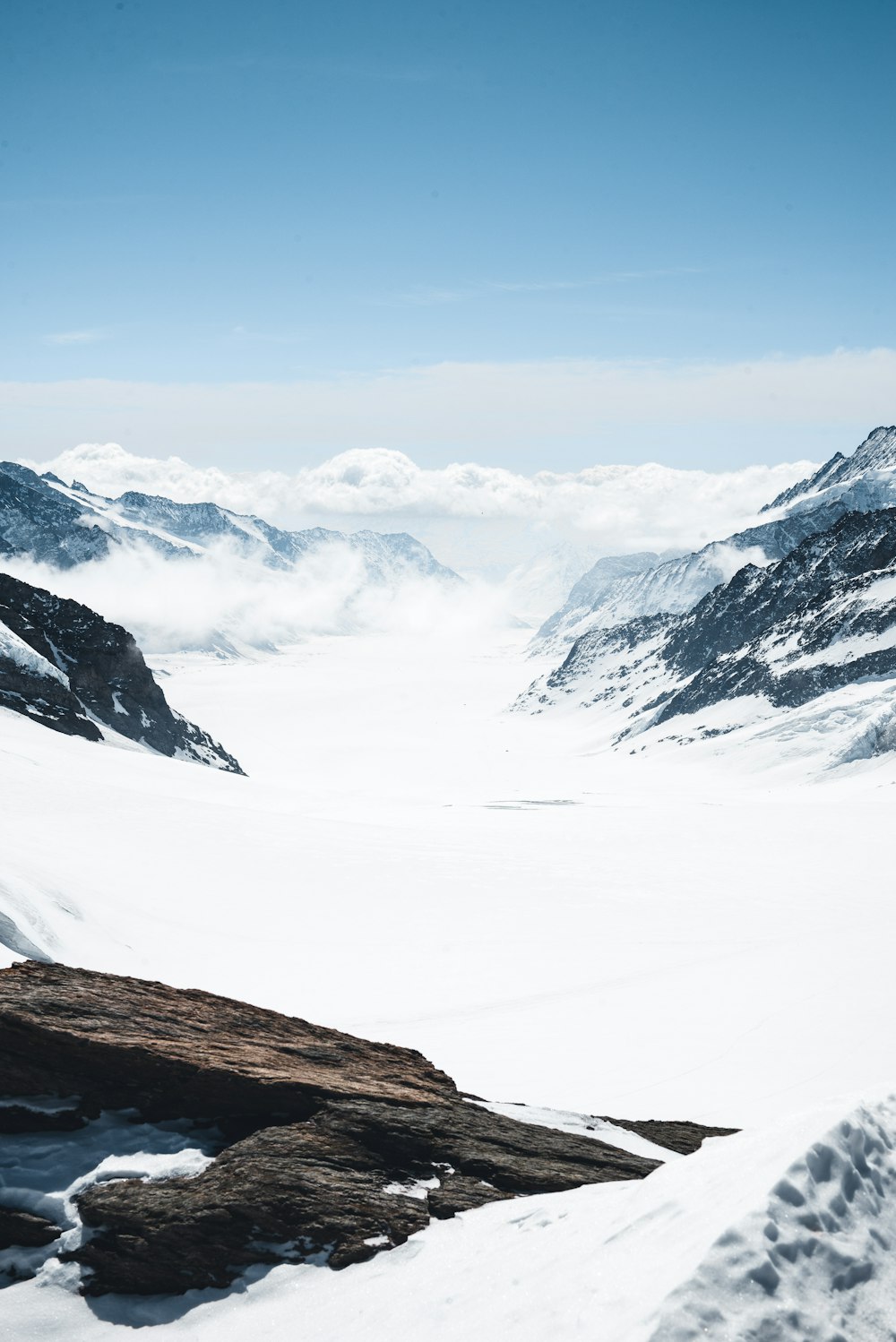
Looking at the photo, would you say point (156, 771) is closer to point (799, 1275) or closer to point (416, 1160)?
point (416, 1160)

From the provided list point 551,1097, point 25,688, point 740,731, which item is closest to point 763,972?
point 551,1097

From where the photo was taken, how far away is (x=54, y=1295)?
247 inches

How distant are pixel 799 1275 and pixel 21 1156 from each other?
601 cm

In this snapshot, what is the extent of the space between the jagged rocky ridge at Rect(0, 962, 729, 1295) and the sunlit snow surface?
1.01ft

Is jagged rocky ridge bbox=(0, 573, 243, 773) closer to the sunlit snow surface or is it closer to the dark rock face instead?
the sunlit snow surface

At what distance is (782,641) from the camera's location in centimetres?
12631

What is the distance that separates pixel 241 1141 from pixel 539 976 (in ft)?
47.6

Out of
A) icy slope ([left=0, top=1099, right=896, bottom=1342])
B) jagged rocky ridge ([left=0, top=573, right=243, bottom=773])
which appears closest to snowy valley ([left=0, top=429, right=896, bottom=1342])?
icy slope ([left=0, top=1099, right=896, bottom=1342])

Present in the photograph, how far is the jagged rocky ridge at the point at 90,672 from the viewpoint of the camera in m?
60.4

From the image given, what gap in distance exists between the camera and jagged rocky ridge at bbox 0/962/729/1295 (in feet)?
21.6

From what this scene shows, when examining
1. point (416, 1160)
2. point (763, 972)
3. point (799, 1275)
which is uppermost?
point (799, 1275)

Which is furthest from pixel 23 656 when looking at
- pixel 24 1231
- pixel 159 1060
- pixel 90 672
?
pixel 24 1231

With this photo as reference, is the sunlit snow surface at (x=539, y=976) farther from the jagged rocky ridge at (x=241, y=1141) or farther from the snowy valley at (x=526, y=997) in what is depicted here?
the jagged rocky ridge at (x=241, y=1141)

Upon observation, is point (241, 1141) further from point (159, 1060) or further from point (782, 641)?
point (782, 641)
